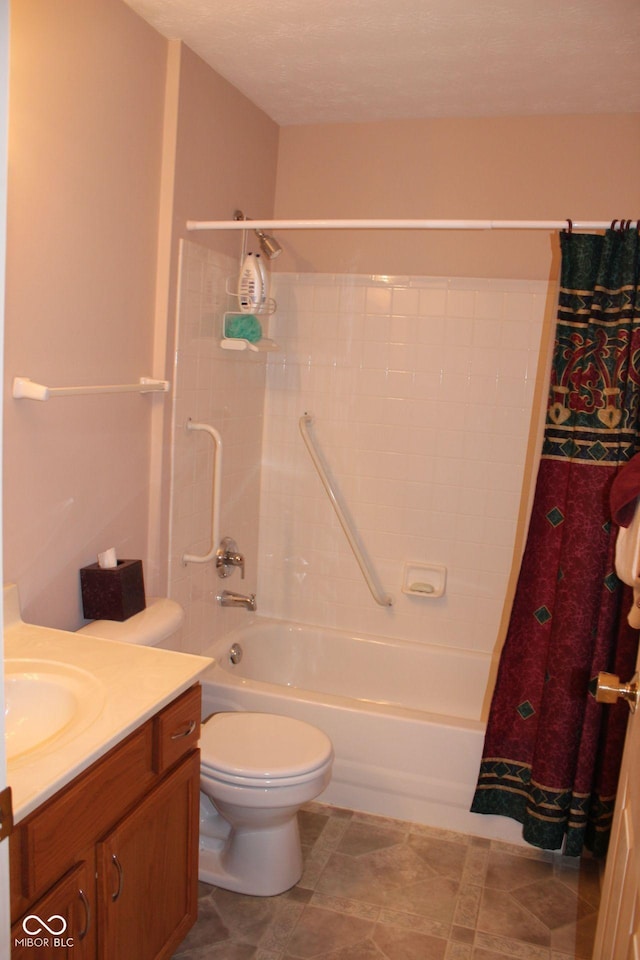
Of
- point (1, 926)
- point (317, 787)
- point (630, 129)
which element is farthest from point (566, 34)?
point (1, 926)

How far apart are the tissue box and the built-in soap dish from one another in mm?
1380

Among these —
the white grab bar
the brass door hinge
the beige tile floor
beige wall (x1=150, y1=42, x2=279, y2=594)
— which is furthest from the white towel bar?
the beige tile floor

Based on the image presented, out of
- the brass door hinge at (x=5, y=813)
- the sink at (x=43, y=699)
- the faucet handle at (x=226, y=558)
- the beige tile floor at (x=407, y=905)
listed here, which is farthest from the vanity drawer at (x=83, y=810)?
the faucet handle at (x=226, y=558)

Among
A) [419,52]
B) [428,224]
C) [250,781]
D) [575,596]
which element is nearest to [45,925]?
[250,781]

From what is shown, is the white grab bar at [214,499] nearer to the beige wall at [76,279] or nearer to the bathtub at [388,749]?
the beige wall at [76,279]

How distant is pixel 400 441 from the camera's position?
10.6 ft

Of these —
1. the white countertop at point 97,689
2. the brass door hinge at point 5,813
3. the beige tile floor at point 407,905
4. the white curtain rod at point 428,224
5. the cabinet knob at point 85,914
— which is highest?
the white curtain rod at point 428,224

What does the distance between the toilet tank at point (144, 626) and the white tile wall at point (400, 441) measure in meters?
1.14

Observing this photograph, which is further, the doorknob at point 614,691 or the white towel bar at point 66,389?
the white towel bar at point 66,389

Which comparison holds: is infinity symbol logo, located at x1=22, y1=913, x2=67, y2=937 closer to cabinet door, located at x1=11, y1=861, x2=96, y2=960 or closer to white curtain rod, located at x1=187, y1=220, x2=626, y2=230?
cabinet door, located at x1=11, y1=861, x2=96, y2=960

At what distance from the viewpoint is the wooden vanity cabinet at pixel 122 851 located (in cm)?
129

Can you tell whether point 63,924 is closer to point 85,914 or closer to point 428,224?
point 85,914

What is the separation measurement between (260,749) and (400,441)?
1.43 metres

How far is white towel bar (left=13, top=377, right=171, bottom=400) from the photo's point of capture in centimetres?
184
